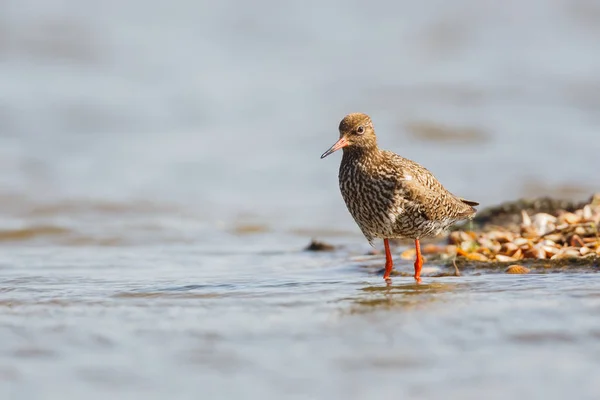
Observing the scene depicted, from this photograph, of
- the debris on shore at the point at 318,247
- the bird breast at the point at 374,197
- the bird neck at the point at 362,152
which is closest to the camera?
the bird breast at the point at 374,197

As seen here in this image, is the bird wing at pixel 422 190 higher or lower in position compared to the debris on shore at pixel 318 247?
higher

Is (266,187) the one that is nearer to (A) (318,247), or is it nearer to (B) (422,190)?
(A) (318,247)

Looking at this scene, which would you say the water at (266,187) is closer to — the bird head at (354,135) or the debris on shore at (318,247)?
the debris on shore at (318,247)

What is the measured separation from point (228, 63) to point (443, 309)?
1355 centimetres

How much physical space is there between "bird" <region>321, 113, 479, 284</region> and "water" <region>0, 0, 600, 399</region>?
0.39 meters

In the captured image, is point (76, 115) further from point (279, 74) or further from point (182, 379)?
point (182, 379)

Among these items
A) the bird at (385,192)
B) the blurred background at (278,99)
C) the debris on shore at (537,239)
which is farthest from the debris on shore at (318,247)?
the blurred background at (278,99)

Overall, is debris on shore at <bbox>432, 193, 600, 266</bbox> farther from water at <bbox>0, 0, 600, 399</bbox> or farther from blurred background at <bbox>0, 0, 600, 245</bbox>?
blurred background at <bbox>0, 0, 600, 245</bbox>

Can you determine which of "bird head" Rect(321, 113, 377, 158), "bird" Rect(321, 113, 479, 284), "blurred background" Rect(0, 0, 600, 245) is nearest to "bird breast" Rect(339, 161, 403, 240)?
"bird" Rect(321, 113, 479, 284)

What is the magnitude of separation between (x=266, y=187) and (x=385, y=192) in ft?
18.0

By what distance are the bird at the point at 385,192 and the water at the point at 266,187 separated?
0.39 m

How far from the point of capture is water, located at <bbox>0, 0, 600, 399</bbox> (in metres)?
4.55

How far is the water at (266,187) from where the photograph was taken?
4.55 m

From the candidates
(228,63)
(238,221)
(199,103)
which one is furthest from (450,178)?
(228,63)
